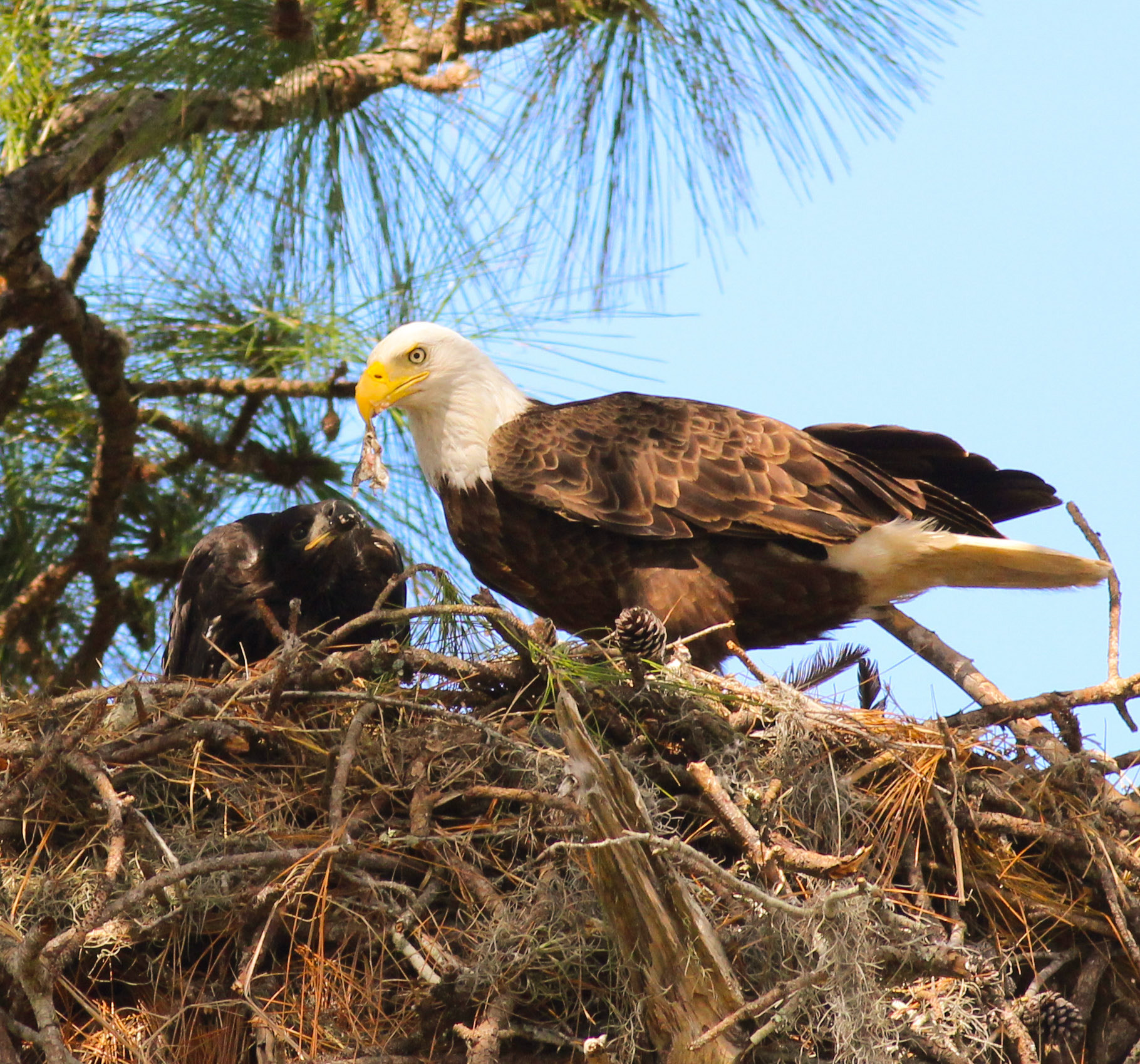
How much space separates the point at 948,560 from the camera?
464 centimetres

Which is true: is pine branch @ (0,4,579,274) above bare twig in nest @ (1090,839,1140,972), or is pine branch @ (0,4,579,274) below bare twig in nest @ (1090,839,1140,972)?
above

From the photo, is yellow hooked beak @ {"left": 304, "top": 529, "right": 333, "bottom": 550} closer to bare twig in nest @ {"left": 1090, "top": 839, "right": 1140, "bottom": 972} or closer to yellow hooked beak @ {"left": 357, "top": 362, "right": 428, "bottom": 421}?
yellow hooked beak @ {"left": 357, "top": 362, "right": 428, "bottom": 421}

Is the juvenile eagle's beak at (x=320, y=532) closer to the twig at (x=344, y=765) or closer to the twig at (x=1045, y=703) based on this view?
the twig at (x=344, y=765)

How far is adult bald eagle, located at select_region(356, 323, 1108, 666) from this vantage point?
4531 mm

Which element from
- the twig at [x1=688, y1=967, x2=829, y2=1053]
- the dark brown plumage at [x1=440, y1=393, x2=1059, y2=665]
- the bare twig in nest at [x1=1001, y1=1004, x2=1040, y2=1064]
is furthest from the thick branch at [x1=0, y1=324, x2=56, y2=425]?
the bare twig in nest at [x1=1001, y1=1004, x2=1040, y2=1064]

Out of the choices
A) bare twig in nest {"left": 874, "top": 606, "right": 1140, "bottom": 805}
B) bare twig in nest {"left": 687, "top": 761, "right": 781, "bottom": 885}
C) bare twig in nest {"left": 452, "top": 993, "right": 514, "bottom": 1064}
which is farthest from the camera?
bare twig in nest {"left": 874, "top": 606, "right": 1140, "bottom": 805}

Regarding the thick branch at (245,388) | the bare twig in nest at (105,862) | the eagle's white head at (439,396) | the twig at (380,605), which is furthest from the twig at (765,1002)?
the thick branch at (245,388)

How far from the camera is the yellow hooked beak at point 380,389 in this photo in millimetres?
4836

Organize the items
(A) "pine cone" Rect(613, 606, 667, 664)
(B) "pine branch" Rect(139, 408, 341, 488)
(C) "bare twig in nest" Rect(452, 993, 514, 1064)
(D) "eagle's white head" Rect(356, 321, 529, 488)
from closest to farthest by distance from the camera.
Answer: (C) "bare twig in nest" Rect(452, 993, 514, 1064), (A) "pine cone" Rect(613, 606, 667, 664), (D) "eagle's white head" Rect(356, 321, 529, 488), (B) "pine branch" Rect(139, 408, 341, 488)

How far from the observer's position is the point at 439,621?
4.55m

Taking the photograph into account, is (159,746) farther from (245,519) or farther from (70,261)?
(70,261)

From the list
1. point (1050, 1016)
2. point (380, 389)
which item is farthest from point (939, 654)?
point (380, 389)

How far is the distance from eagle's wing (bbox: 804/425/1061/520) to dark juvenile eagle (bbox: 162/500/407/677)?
159 cm

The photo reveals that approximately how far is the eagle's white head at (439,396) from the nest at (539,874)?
89cm
